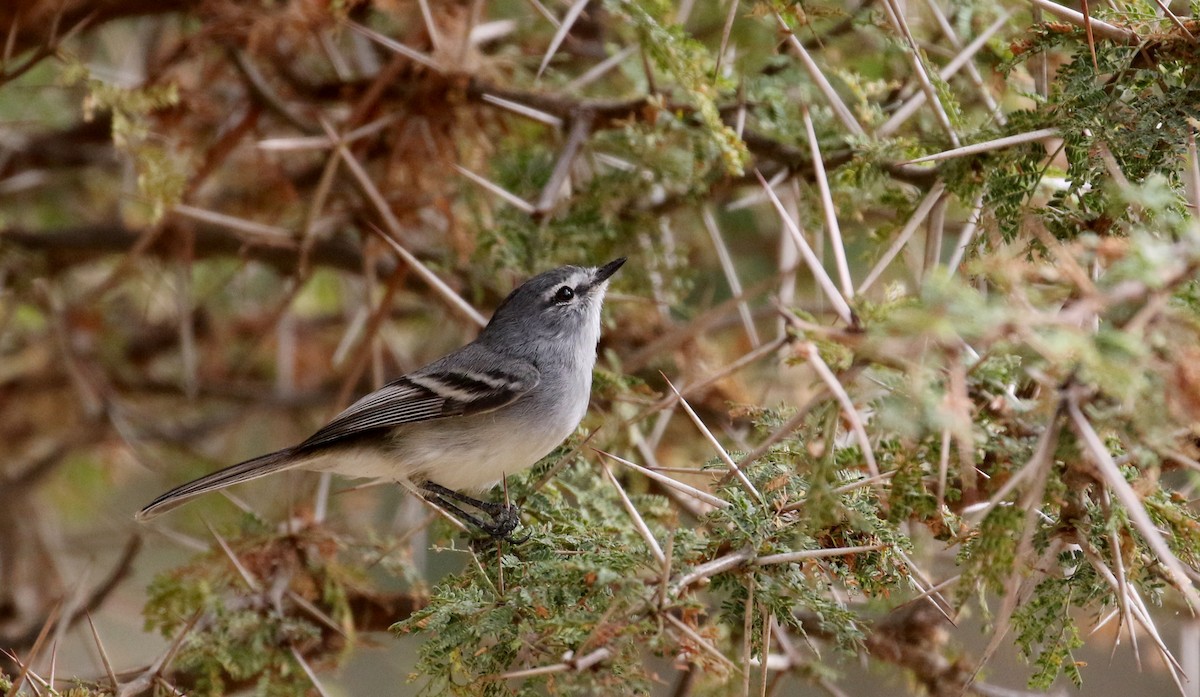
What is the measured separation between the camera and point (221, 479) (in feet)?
11.5

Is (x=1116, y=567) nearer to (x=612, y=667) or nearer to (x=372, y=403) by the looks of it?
(x=612, y=667)

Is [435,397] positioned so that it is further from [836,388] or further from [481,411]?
[836,388]

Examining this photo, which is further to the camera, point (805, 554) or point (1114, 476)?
point (805, 554)

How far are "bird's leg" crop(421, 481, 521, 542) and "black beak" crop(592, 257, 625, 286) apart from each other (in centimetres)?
90

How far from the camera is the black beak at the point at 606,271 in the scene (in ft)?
12.2

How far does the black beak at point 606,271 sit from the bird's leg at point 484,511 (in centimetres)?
90

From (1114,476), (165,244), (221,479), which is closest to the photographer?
(1114,476)

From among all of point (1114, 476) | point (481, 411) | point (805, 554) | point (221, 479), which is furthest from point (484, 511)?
point (1114, 476)

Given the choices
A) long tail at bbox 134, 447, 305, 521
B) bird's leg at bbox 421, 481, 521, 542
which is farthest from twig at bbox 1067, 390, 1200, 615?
long tail at bbox 134, 447, 305, 521

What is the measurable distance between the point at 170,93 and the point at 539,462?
5.56ft

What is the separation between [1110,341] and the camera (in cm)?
144

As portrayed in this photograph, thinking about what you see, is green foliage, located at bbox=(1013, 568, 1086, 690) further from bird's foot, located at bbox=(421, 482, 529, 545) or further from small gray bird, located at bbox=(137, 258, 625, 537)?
small gray bird, located at bbox=(137, 258, 625, 537)

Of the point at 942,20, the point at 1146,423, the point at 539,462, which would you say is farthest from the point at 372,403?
the point at 1146,423

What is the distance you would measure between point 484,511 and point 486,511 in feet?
0.26
